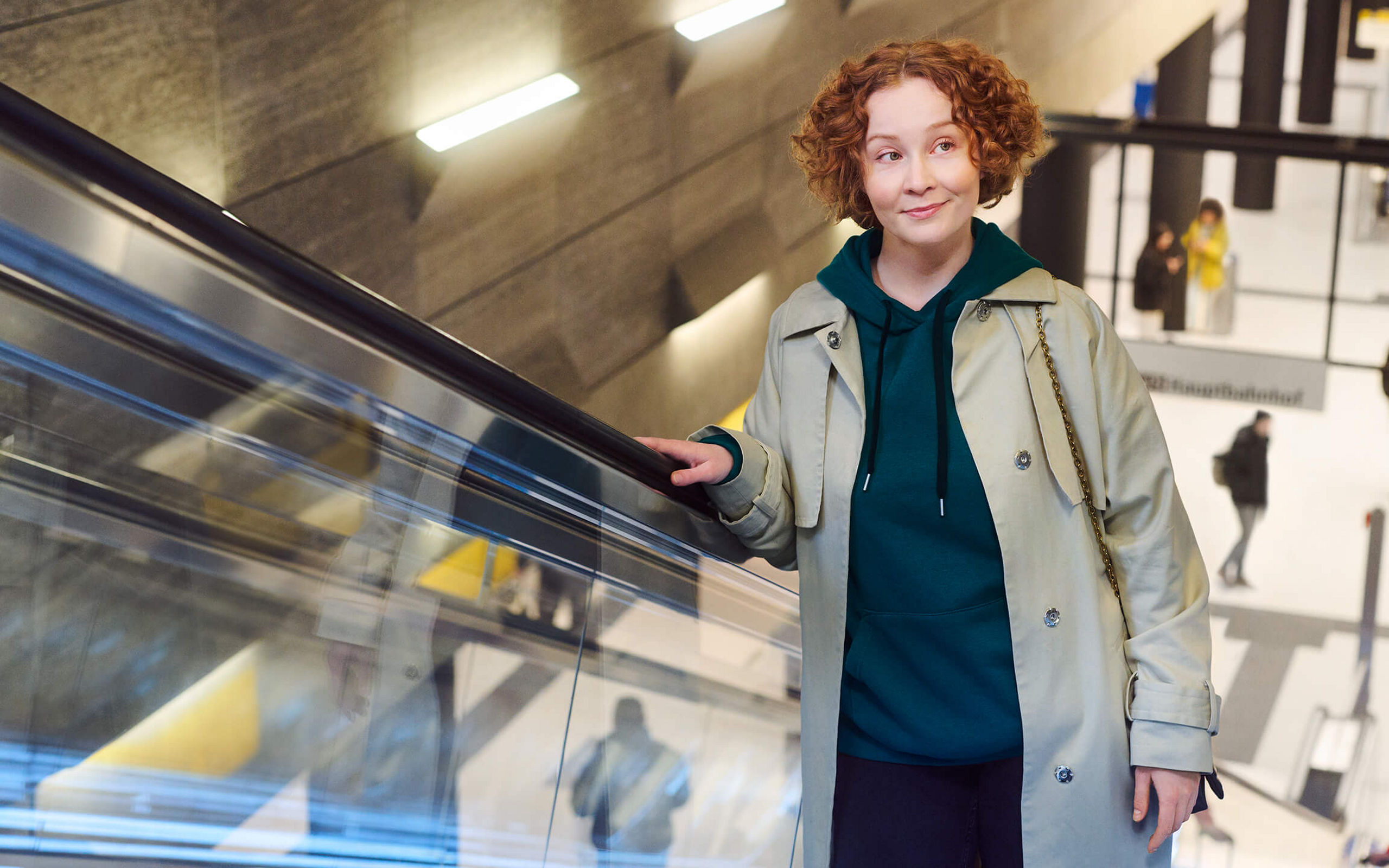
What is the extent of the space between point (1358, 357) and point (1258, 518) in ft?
11.1

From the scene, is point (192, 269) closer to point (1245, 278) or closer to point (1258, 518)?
point (1258, 518)

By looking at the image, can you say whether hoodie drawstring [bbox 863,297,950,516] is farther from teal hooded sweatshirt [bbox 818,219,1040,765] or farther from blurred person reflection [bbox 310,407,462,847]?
blurred person reflection [bbox 310,407,462,847]

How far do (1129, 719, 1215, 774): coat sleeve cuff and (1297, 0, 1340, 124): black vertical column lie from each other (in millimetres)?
11790

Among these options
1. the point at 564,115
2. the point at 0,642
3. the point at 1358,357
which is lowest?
the point at 0,642

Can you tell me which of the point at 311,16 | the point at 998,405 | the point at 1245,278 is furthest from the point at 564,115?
the point at 1245,278

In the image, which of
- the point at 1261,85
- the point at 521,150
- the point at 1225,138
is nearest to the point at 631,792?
the point at 521,150

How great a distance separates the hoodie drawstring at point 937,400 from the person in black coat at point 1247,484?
8353 mm

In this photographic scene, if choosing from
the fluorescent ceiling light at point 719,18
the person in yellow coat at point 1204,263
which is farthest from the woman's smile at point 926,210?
the person in yellow coat at point 1204,263

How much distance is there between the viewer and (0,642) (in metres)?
1.49

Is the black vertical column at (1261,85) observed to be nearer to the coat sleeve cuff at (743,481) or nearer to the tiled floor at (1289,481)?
the tiled floor at (1289,481)

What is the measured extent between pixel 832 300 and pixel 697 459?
0.31 m

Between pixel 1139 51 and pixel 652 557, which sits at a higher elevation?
pixel 1139 51

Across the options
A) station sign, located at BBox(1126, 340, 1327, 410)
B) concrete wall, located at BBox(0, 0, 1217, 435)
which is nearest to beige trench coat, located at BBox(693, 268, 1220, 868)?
concrete wall, located at BBox(0, 0, 1217, 435)

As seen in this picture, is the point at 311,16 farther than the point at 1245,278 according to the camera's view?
No
